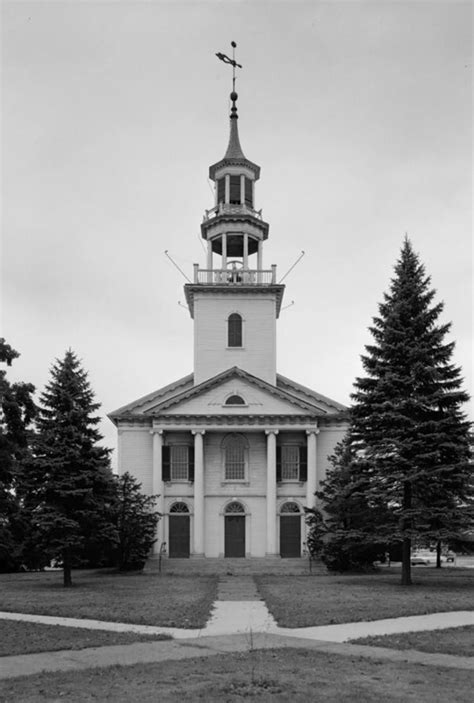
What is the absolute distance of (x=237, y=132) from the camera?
51562 mm

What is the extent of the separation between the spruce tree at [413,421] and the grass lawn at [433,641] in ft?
39.0

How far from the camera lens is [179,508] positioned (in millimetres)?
44094

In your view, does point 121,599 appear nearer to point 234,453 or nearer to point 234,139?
point 234,453

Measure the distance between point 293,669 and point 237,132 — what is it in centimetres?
4459

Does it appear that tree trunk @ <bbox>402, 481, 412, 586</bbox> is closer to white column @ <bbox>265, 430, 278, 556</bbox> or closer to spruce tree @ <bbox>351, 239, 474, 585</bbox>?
spruce tree @ <bbox>351, 239, 474, 585</bbox>

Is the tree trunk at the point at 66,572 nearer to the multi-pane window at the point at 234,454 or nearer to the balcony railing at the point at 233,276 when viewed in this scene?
the multi-pane window at the point at 234,454

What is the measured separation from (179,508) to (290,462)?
645cm

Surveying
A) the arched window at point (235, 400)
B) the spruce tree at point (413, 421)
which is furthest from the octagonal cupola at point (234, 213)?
the spruce tree at point (413, 421)

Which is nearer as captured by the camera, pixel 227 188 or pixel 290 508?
pixel 290 508

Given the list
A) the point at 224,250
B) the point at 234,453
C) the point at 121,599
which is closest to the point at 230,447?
the point at 234,453

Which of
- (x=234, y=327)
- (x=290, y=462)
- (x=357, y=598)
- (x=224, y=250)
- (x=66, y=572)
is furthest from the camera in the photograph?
(x=224, y=250)

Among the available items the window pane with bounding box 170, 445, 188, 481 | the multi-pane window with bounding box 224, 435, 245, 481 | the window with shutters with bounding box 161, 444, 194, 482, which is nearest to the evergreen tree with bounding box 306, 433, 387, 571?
the multi-pane window with bounding box 224, 435, 245, 481

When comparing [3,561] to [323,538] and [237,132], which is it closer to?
[323,538]

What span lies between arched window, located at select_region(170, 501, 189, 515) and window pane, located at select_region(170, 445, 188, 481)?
4.52ft
